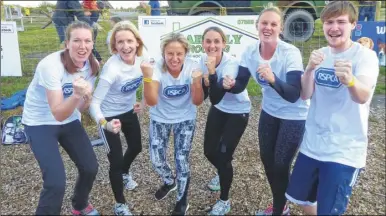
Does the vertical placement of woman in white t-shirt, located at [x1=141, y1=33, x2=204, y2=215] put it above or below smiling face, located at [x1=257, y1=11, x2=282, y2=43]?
below

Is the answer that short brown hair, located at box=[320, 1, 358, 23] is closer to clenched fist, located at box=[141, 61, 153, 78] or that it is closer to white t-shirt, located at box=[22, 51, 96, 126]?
clenched fist, located at box=[141, 61, 153, 78]

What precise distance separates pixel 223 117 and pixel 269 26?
962 mm

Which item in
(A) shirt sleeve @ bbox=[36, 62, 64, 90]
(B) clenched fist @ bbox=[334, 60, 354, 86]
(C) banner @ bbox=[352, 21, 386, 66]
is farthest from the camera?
(C) banner @ bbox=[352, 21, 386, 66]

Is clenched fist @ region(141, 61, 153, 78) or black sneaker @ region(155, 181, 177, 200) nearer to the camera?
clenched fist @ region(141, 61, 153, 78)

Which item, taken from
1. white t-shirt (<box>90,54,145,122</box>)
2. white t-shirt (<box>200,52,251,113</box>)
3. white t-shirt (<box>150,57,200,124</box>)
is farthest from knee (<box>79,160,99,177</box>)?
white t-shirt (<box>200,52,251,113</box>)

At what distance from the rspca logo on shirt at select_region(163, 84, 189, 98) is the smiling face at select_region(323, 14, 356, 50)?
1.29 metres

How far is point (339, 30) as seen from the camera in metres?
2.45

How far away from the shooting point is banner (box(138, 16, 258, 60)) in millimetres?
8273

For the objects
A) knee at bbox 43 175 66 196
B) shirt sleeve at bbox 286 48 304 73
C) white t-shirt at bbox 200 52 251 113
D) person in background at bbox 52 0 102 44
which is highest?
person in background at bbox 52 0 102 44

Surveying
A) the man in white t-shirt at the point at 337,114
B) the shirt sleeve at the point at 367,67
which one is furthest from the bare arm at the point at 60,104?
the shirt sleeve at the point at 367,67

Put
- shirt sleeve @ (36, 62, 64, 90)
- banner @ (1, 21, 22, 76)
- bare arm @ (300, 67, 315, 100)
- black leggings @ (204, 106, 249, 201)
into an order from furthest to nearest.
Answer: banner @ (1, 21, 22, 76), black leggings @ (204, 106, 249, 201), shirt sleeve @ (36, 62, 64, 90), bare arm @ (300, 67, 315, 100)

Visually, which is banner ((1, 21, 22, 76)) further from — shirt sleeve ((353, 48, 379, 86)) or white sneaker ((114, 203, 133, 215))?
shirt sleeve ((353, 48, 379, 86))

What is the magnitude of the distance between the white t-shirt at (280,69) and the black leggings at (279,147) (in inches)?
2.4

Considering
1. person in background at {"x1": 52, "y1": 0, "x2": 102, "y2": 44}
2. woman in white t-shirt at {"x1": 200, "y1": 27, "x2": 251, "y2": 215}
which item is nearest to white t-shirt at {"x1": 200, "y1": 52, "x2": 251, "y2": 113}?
woman in white t-shirt at {"x1": 200, "y1": 27, "x2": 251, "y2": 215}
